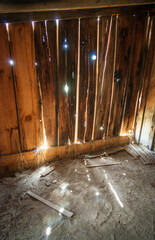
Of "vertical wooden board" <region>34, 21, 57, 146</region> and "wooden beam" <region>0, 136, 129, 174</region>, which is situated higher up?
"vertical wooden board" <region>34, 21, 57, 146</region>

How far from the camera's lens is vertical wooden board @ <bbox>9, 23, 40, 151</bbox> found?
7.27 feet

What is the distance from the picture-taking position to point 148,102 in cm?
346

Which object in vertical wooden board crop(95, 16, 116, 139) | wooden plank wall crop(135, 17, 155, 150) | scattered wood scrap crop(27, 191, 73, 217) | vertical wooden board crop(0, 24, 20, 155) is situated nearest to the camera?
scattered wood scrap crop(27, 191, 73, 217)

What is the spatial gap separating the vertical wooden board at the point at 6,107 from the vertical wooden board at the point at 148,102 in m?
2.84

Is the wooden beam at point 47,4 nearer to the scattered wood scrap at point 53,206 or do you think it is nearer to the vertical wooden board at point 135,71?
the vertical wooden board at point 135,71

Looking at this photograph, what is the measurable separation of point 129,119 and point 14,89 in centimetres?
277

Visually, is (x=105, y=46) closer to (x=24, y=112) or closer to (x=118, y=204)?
(x=24, y=112)

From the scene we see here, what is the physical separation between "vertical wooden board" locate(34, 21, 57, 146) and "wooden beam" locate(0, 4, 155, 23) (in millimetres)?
102

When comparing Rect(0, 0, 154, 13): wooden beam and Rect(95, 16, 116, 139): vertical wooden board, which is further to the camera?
Rect(95, 16, 116, 139): vertical wooden board

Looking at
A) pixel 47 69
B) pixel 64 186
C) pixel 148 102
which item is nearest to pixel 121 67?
pixel 148 102

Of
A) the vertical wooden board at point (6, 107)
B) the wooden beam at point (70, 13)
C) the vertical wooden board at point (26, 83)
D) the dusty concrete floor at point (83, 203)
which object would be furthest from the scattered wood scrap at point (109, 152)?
the wooden beam at point (70, 13)

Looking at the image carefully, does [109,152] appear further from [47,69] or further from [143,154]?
[47,69]

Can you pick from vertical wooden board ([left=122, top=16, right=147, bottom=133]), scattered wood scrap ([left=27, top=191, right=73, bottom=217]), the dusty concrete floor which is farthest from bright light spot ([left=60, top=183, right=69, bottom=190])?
vertical wooden board ([left=122, top=16, right=147, bottom=133])

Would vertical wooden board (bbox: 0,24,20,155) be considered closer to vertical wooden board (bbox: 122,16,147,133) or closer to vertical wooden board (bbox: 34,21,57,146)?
vertical wooden board (bbox: 34,21,57,146)
